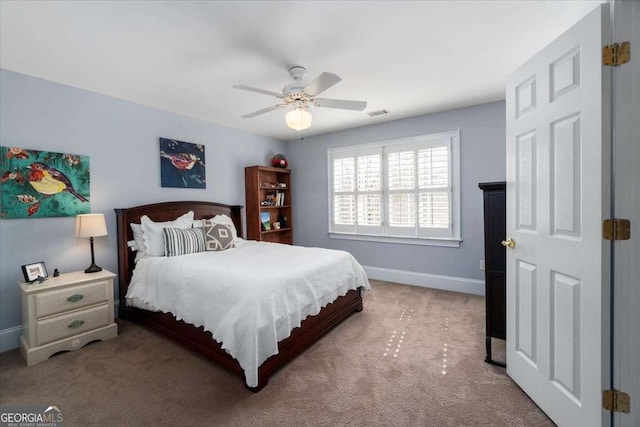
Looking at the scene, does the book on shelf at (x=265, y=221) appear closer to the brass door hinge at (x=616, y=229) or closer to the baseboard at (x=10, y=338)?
the baseboard at (x=10, y=338)

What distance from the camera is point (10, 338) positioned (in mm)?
2506

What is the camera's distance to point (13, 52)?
2.21 m

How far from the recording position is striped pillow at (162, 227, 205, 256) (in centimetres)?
305

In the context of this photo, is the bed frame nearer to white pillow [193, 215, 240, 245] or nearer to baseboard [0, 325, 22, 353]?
white pillow [193, 215, 240, 245]

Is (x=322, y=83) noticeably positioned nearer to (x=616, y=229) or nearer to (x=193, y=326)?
(x=616, y=229)

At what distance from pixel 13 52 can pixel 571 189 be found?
4.00 metres

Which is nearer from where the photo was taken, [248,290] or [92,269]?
[248,290]

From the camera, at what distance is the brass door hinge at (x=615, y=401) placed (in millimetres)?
1247

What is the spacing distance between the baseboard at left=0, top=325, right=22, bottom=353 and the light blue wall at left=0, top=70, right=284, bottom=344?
0.04 metres

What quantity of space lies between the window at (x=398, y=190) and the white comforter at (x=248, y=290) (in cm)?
154

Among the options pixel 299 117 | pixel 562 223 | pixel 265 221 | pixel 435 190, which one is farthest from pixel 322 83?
pixel 265 221

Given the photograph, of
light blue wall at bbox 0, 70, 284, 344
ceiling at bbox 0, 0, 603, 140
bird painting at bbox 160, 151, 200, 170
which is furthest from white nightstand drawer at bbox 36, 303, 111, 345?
ceiling at bbox 0, 0, 603, 140
